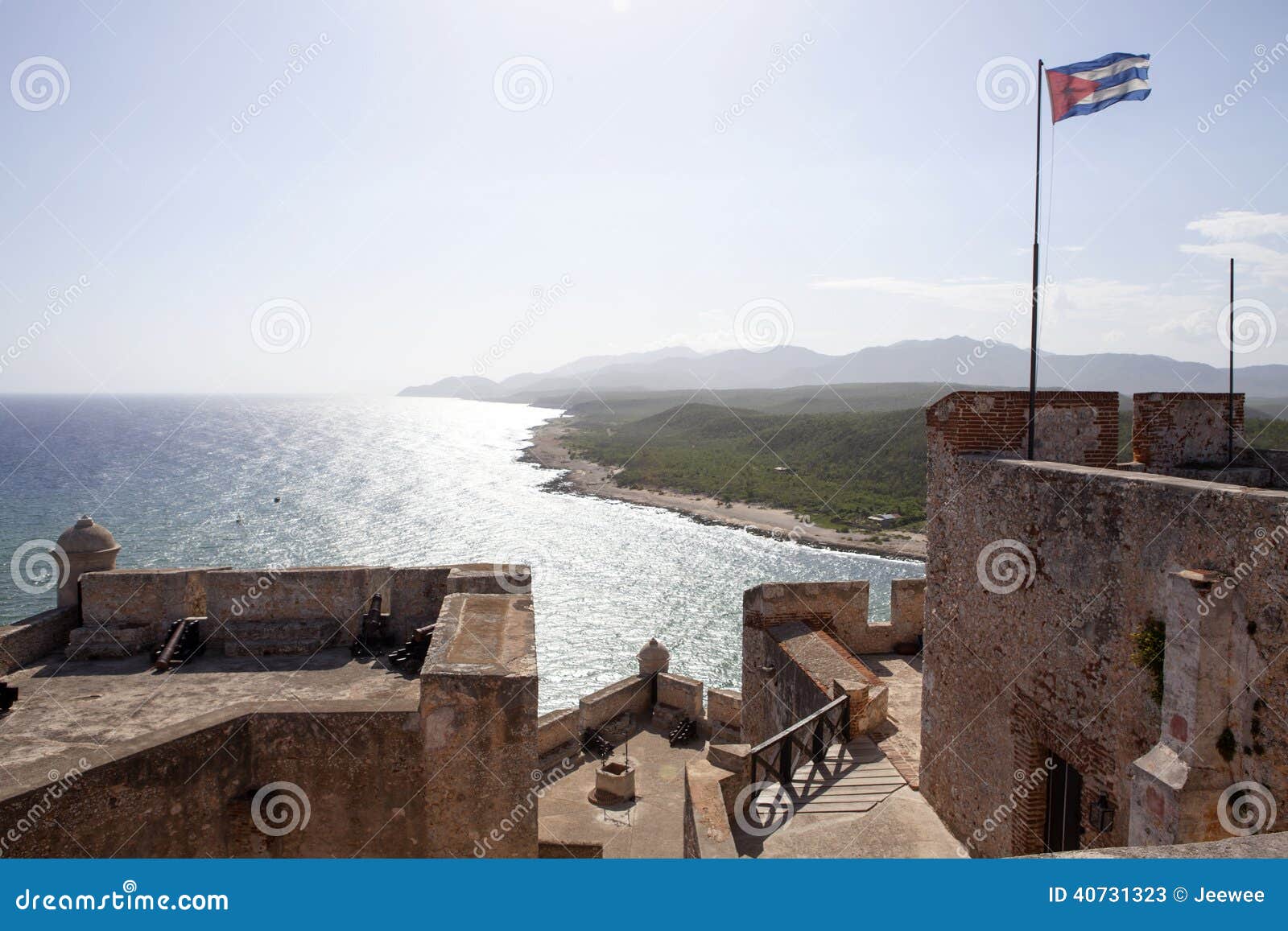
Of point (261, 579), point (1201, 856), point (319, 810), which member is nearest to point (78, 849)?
point (319, 810)

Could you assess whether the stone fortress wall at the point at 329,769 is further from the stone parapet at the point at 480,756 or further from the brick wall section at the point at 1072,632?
the brick wall section at the point at 1072,632

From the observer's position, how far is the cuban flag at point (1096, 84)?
8500 mm

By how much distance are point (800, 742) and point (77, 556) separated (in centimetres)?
1043

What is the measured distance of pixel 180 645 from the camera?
966 cm

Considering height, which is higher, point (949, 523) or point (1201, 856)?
point (949, 523)

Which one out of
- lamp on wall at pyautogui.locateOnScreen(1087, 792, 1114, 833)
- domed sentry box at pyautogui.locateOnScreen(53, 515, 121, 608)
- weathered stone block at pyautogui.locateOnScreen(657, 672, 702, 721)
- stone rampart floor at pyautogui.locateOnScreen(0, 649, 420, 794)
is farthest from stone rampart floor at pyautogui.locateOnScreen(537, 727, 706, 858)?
lamp on wall at pyautogui.locateOnScreen(1087, 792, 1114, 833)

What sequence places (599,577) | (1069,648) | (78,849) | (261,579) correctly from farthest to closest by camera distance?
1. (599,577)
2. (261,579)
3. (1069,648)
4. (78,849)

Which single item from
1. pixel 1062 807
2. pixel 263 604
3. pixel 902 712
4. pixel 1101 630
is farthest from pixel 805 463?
pixel 1101 630

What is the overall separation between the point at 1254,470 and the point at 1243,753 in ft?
19.1

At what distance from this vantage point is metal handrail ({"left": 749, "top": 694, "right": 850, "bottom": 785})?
998 centimetres

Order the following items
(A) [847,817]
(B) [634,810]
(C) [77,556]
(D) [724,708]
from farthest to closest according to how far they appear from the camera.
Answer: (D) [724,708] < (B) [634,810] < (C) [77,556] < (A) [847,817]

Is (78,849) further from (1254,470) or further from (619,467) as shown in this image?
(619,467)

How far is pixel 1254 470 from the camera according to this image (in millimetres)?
9453

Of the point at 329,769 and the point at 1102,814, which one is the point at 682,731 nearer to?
the point at 1102,814
